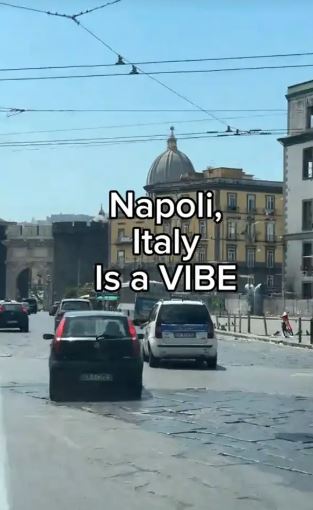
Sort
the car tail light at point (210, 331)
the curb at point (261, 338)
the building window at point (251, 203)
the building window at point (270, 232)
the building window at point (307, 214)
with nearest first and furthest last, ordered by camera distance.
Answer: the car tail light at point (210, 331)
the curb at point (261, 338)
the building window at point (307, 214)
the building window at point (251, 203)
the building window at point (270, 232)

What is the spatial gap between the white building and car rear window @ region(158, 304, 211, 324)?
52.7 metres


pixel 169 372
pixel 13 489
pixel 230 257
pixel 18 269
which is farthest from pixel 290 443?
pixel 18 269

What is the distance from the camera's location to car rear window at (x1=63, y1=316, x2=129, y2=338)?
16453mm

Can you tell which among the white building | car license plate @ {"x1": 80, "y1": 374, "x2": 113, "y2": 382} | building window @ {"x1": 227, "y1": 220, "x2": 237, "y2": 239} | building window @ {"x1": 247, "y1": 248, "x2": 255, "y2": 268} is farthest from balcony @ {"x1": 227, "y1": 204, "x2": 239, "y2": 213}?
car license plate @ {"x1": 80, "y1": 374, "x2": 113, "y2": 382}

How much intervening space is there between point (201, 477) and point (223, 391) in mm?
8824

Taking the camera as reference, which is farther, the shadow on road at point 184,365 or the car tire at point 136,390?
the shadow on road at point 184,365

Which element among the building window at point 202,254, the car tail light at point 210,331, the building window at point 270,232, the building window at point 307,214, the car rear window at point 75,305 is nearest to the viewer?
the car tail light at point 210,331

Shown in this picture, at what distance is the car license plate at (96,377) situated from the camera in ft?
53.3

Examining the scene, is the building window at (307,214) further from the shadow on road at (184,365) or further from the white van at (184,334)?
the white van at (184,334)

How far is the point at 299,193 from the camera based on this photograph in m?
78.4

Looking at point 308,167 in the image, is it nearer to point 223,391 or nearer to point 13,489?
point 223,391

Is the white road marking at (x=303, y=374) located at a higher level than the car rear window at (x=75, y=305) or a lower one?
lower

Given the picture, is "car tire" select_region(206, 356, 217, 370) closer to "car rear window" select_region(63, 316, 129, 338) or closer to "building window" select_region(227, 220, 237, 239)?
"car rear window" select_region(63, 316, 129, 338)

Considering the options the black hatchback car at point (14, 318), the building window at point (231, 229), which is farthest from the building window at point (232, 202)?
the black hatchback car at point (14, 318)
